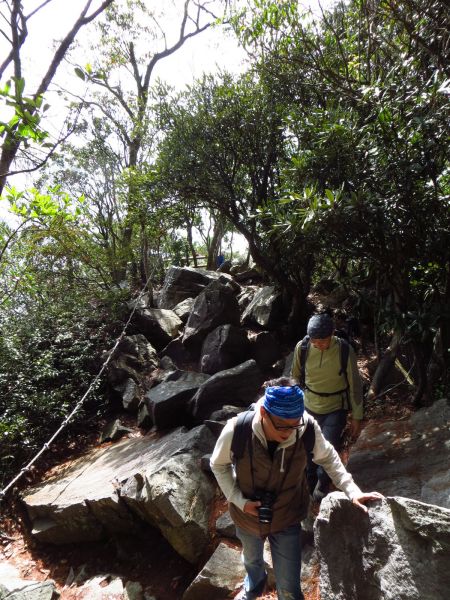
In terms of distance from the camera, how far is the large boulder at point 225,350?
8.59 metres

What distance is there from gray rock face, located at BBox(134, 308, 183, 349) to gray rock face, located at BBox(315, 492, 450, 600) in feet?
26.9

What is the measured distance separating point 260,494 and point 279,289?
7294 mm

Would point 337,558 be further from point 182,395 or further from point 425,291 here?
point 182,395

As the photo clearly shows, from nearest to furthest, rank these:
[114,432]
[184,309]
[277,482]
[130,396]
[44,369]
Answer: [277,482]
[114,432]
[44,369]
[130,396]
[184,309]

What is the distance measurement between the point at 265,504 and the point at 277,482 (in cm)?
16

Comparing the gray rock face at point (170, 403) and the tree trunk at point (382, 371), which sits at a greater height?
the gray rock face at point (170, 403)

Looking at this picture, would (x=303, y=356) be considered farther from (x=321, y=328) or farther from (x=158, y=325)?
(x=158, y=325)

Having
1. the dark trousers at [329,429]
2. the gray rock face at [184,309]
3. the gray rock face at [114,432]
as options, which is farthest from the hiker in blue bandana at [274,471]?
the gray rock face at [184,309]

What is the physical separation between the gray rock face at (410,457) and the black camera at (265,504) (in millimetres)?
1585

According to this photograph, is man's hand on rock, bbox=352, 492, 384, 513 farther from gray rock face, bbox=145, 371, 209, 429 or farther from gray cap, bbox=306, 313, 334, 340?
gray rock face, bbox=145, 371, 209, 429

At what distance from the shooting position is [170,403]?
23.1ft

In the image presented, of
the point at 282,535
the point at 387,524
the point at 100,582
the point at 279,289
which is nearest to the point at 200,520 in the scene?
the point at 100,582

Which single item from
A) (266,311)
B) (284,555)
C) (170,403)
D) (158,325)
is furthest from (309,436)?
(158,325)

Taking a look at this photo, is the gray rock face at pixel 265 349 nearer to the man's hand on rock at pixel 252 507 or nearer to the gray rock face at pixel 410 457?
the gray rock face at pixel 410 457
